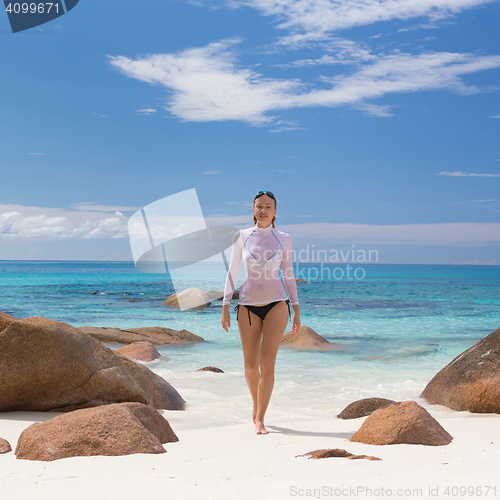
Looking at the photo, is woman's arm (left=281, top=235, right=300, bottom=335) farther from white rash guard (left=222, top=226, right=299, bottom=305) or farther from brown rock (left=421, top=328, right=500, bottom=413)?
brown rock (left=421, top=328, right=500, bottom=413)

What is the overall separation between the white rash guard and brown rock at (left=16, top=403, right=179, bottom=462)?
1492 mm

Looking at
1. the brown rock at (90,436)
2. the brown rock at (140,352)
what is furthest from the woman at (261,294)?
the brown rock at (140,352)

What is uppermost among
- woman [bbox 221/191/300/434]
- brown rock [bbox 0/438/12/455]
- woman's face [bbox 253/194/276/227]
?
woman's face [bbox 253/194/276/227]

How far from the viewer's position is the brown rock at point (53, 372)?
461 centimetres

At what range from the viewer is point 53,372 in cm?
470

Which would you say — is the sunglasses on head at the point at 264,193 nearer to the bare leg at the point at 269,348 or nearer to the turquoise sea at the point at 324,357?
the bare leg at the point at 269,348

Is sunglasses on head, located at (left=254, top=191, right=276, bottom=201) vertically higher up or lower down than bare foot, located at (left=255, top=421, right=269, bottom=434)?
higher up

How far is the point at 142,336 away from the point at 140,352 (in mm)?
3027

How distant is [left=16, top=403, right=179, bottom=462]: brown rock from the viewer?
2.97 metres

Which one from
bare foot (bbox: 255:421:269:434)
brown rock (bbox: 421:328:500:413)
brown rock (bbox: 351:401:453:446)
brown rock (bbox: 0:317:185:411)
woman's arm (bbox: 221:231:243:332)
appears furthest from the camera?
brown rock (bbox: 421:328:500:413)

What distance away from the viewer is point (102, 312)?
2159 centimetres

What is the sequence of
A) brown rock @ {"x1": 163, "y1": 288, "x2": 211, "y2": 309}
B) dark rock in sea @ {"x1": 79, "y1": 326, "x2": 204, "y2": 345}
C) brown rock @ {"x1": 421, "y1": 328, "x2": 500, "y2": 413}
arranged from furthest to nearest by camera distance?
1. brown rock @ {"x1": 163, "y1": 288, "x2": 211, "y2": 309}
2. dark rock in sea @ {"x1": 79, "y1": 326, "x2": 204, "y2": 345}
3. brown rock @ {"x1": 421, "y1": 328, "x2": 500, "y2": 413}

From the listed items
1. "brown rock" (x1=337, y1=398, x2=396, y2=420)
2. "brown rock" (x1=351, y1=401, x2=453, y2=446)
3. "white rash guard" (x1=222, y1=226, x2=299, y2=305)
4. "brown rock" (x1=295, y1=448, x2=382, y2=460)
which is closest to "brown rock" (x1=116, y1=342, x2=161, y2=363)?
"brown rock" (x1=337, y1=398, x2=396, y2=420)

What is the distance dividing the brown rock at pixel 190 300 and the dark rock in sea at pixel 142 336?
10.6 metres
